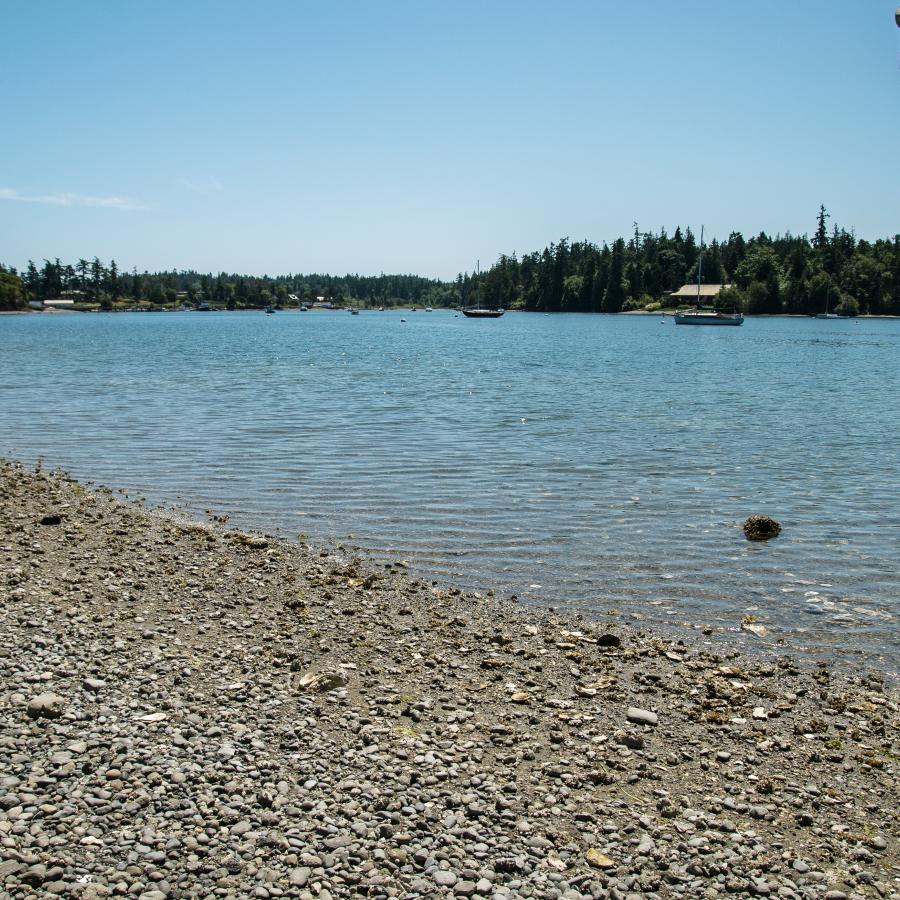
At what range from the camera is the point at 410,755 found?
7641 millimetres

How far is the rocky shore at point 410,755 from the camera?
6.00 metres

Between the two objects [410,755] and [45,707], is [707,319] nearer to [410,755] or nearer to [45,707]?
[410,755]

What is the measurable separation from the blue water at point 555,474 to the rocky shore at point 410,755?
8.25 feet

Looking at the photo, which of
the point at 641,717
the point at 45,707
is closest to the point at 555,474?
the point at 641,717

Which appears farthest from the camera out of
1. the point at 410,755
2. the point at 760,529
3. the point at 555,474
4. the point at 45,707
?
the point at 555,474

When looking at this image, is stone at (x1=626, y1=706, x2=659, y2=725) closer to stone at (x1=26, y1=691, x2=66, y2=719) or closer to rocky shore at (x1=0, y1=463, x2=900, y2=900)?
rocky shore at (x1=0, y1=463, x2=900, y2=900)

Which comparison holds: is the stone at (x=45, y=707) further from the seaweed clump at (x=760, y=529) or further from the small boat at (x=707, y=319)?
the small boat at (x=707, y=319)

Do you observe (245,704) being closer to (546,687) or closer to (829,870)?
(546,687)

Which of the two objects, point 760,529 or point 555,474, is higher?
point 555,474

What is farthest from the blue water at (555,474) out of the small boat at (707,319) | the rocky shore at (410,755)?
the small boat at (707,319)

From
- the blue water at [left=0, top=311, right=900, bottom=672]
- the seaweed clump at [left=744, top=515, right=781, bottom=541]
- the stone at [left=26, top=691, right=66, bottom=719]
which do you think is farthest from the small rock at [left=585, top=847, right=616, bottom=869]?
the seaweed clump at [left=744, top=515, right=781, bottom=541]

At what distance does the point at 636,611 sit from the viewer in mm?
12398

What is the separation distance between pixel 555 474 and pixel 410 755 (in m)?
15.7

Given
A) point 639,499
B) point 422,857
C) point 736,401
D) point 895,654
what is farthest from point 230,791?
point 736,401
